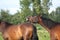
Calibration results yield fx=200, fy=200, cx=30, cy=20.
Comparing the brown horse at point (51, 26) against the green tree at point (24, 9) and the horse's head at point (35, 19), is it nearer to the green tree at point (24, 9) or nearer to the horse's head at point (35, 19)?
the horse's head at point (35, 19)

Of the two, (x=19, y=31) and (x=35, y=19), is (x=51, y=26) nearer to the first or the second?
(x=35, y=19)

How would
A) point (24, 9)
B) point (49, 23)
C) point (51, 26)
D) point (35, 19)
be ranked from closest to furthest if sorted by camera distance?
point (51, 26)
point (49, 23)
point (35, 19)
point (24, 9)

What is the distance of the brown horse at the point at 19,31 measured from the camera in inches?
416

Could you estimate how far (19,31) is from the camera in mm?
10938

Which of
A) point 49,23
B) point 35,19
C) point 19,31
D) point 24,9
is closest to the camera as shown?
point 49,23

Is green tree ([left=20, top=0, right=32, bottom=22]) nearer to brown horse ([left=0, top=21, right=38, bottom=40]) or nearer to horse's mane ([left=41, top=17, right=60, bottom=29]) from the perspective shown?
brown horse ([left=0, top=21, right=38, bottom=40])

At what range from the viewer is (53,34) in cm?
939

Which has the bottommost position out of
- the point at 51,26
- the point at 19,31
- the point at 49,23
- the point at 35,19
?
the point at 19,31

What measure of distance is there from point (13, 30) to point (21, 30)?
56 centimetres

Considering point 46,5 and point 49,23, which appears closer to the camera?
point 49,23

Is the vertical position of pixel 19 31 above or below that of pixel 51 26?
below

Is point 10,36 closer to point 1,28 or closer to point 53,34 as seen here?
point 1,28

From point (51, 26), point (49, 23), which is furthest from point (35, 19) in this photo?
point (51, 26)

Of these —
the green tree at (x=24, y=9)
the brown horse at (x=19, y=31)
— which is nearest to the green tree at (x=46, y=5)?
the green tree at (x=24, y=9)
